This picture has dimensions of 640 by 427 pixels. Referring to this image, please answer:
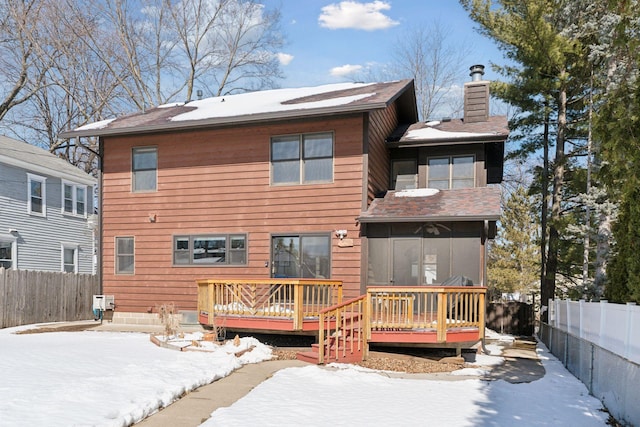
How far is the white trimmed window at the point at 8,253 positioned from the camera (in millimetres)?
17609

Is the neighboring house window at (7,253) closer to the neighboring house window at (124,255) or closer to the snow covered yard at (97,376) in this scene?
the neighboring house window at (124,255)

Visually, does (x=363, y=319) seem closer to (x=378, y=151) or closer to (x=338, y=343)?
(x=338, y=343)

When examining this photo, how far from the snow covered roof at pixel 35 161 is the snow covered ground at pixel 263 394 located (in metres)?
12.0

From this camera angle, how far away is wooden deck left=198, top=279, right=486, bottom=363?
341 inches

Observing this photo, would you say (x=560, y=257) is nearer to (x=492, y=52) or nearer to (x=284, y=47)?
(x=492, y=52)

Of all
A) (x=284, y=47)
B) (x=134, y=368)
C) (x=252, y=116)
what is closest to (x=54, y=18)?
(x=284, y=47)

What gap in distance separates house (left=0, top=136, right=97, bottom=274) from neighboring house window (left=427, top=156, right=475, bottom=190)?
15372mm

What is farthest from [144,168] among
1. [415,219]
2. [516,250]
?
[516,250]

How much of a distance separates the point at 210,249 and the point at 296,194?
2810mm

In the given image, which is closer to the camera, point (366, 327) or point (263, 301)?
point (366, 327)

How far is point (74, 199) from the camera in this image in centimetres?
2158

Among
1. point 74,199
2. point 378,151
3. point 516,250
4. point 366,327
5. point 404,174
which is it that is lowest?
point 366,327

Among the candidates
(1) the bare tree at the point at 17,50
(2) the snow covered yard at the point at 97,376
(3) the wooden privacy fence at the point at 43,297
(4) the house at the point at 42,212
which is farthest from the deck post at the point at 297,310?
(1) the bare tree at the point at 17,50

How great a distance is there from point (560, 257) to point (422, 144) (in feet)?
32.9
